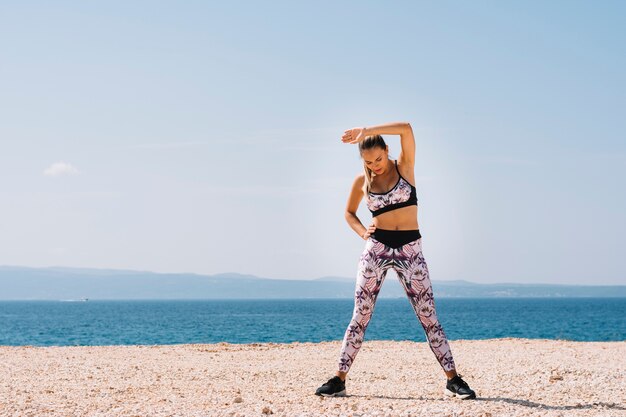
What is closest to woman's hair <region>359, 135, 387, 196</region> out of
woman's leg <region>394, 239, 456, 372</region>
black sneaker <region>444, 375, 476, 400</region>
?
woman's leg <region>394, 239, 456, 372</region>

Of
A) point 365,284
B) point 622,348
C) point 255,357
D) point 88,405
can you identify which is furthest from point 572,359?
point 88,405

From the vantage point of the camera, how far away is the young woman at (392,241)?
24.6 ft

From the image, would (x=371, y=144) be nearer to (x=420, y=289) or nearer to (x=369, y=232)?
(x=369, y=232)

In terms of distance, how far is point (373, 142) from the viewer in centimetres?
743

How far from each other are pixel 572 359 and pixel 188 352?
295 inches

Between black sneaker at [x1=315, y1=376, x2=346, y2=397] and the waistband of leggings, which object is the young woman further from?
black sneaker at [x1=315, y1=376, x2=346, y2=397]

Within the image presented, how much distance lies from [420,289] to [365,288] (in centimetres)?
54

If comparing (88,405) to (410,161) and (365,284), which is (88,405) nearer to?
(365,284)

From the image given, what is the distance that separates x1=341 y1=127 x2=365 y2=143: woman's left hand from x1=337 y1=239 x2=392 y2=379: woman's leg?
1024mm

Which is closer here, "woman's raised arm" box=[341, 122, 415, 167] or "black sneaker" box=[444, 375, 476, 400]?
"woman's raised arm" box=[341, 122, 415, 167]

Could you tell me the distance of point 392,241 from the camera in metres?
→ 7.52

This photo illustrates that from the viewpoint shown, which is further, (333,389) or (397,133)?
(333,389)

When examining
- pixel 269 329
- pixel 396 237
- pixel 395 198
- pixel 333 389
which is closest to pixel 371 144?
pixel 395 198

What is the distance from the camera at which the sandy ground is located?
7.25 metres
